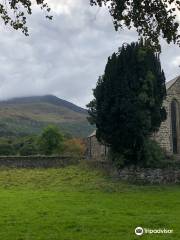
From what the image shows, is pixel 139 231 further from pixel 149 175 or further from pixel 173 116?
pixel 173 116

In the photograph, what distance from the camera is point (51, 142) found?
7069cm

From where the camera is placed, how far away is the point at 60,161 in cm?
4694

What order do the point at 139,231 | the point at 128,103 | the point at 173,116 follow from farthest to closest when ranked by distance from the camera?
the point at 173,116, the point at 128,103, the point at 139,231

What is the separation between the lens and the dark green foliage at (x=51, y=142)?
230 ft

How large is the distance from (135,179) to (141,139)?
3313 millimetres

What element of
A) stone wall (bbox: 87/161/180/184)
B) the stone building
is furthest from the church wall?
Answer: stone wall (bbox: 87/161/180/184)

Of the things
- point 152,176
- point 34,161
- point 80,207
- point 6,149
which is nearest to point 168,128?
point 152,176

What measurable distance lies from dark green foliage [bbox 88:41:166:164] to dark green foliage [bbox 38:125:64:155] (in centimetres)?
3031

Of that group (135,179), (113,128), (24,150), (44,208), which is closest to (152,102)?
(113,128)

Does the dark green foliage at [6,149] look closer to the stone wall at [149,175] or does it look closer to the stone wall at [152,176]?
the stone wall at [149,175]

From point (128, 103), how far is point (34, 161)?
554 inches

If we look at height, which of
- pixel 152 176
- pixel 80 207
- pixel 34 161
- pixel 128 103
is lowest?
pixel 80 207

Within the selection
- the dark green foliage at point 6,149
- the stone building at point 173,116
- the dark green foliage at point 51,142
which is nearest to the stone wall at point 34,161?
the stone building at point 173,116

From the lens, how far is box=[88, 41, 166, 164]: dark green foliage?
121 feet
